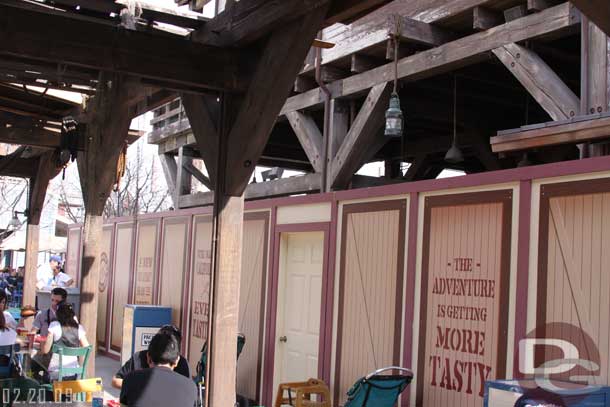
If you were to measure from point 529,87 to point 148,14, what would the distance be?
3657 mm

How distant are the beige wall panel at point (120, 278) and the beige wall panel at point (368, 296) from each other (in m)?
7.03

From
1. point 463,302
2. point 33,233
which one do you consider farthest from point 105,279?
point 463,302

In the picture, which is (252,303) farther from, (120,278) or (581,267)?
(120,278)

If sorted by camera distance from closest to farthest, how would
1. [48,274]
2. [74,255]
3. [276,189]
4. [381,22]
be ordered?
1. [381,22]
2. [276,189]
3. [48,274]
4. [74,255]

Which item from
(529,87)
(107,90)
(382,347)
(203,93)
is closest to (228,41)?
(203,93)

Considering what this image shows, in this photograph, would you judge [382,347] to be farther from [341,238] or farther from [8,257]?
[8,257]

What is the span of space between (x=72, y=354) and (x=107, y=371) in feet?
17.7

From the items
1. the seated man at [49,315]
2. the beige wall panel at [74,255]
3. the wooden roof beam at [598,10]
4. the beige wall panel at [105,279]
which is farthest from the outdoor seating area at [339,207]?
the beige wall panel at [74,255]

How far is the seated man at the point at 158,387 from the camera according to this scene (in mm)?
4145

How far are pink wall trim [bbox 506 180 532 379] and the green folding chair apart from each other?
3.27 ft

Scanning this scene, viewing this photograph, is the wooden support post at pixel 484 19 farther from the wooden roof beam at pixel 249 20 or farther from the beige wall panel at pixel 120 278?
the beige wall panel at pixel 120 278

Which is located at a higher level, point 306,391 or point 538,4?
point 538,4

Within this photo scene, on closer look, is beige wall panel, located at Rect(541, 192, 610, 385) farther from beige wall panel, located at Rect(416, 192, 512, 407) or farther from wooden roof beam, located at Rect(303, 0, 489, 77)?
wooden roof beam, located at Rect(303, 0, 489, 77)

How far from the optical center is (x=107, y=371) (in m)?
12.8
